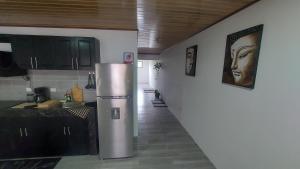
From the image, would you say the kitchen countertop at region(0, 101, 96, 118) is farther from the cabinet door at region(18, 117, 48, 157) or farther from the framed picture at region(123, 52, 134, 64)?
the framed picture at region(123, 52, 134, 64)

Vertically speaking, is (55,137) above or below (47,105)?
below

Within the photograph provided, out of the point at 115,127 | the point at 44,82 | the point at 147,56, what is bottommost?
the point at 115,127

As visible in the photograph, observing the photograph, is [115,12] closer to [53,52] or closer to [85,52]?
[85,52]

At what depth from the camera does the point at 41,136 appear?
253 cm

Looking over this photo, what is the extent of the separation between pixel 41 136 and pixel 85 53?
1548 mm

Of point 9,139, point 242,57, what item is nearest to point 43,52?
point 9,139

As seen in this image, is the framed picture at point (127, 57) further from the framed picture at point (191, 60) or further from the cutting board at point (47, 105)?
the cutting board at point (47, 105)

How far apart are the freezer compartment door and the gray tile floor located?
3.82 ft

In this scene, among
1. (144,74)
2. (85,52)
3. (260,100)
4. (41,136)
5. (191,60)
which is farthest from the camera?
(144,74)

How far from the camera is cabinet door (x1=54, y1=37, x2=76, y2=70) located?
2553 millimetres

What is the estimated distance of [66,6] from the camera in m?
1.78

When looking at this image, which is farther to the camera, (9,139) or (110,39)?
(110,39)

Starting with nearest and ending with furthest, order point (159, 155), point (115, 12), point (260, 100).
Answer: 1. point (260, 100)
2. point (115, 12)
3. point (159, 155)

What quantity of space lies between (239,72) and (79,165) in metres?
2.72
